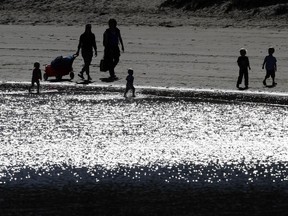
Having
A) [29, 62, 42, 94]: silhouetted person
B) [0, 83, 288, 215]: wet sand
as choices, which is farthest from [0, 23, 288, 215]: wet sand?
[29, 62, 42, 94]: silhouetted person

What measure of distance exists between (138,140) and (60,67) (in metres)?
9.26

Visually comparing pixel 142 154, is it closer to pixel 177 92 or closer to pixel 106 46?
pixel 177 92

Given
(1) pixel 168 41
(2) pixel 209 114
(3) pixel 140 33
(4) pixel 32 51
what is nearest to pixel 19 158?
(2) pixel 209 114

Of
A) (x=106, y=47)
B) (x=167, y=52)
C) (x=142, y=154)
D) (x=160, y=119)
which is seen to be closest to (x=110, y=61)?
(x=106, y=47)

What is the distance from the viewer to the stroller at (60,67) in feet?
79.0

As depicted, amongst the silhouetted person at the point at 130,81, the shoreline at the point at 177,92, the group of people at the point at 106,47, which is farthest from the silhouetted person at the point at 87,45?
the silhouetted person at the point at 130,81

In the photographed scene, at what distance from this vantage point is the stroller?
24.1 m

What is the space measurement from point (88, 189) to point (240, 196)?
1.86 meters

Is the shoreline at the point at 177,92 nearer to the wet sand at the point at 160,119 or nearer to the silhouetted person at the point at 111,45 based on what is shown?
the wet sand at the point at 160,119

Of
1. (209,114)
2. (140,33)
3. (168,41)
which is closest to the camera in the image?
(209,114)

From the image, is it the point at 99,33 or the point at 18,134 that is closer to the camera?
the point at 18,134

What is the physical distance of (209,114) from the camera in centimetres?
1830

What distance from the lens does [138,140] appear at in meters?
15.3

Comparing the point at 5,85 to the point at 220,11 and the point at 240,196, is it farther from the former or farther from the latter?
the point at 220,11
